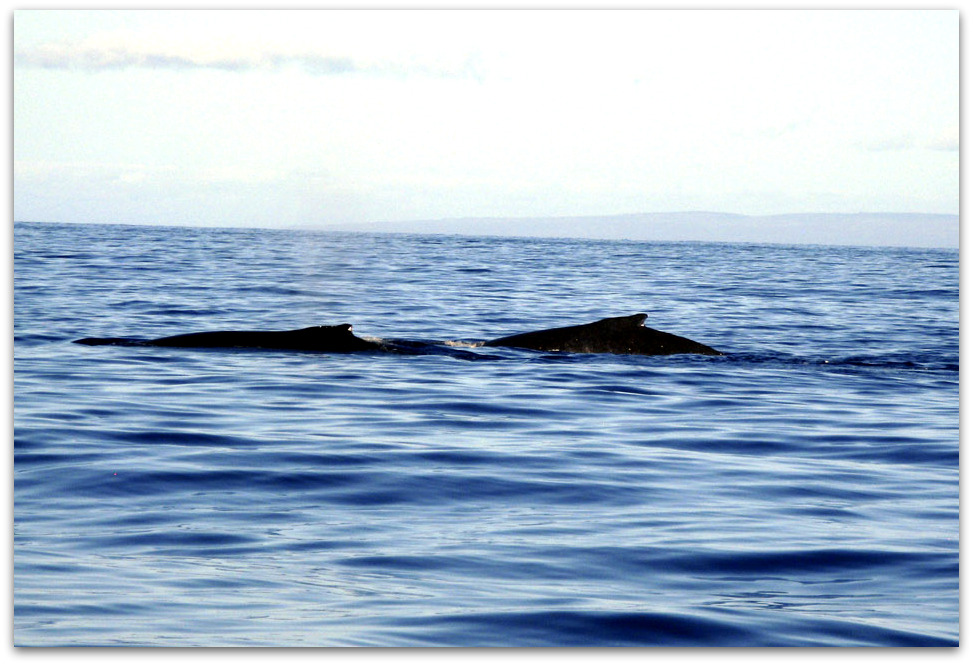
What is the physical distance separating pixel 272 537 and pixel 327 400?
19.3 feet

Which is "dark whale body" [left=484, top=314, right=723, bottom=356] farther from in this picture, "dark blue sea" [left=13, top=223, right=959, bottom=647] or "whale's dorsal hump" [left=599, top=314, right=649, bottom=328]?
"dark blue sea" [left=13, top=223, right=959, bottom=647]

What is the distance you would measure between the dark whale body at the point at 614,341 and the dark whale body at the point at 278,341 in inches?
80.0

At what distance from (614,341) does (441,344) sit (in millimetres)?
2303

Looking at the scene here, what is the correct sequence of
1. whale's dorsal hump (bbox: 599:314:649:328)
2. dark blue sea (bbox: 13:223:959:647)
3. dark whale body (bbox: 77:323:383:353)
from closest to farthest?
dark blue sea (bbox: 13:223:959:647) < dark whale body (bbox: 77:323:383:353) < whale's dorsal hump (bbox: 599:314:649:328)

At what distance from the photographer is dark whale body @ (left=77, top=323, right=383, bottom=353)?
691 inches

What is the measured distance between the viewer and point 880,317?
27312 millimetres

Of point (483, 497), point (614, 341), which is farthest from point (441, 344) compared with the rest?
point (483, 497)

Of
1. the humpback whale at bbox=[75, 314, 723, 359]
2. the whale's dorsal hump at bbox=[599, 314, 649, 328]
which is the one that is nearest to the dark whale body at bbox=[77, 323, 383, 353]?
the humpback whale at bbox=[75, 314, 723, 359]

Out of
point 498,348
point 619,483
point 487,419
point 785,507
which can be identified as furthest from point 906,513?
point 498,348

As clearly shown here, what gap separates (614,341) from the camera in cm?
1844

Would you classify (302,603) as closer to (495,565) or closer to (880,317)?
(495,565)

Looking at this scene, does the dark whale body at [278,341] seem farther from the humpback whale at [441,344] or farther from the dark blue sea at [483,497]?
the dark blue sea at [483,497]

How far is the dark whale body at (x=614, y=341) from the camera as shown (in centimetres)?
1830

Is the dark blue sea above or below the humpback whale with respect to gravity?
below
